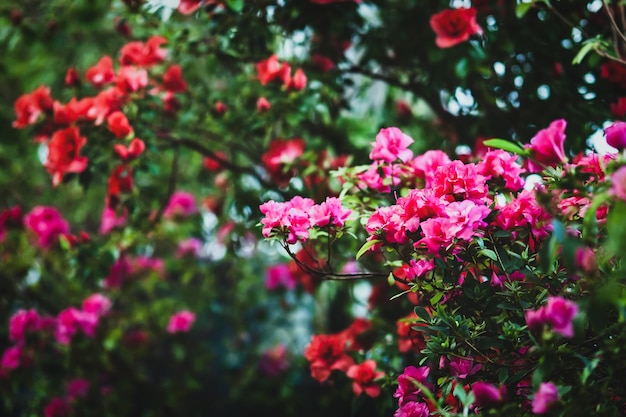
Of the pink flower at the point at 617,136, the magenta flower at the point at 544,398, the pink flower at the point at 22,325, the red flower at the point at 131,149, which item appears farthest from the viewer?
the pink flower at the point at 22,325

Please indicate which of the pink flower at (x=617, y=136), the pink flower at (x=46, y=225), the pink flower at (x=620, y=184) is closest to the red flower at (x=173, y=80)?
the pink flower at (x=46, y=225)

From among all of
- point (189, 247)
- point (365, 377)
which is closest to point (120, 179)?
point (365, 377)

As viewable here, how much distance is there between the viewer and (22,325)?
2.14m

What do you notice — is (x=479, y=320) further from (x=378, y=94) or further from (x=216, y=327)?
(x=216, y=327)

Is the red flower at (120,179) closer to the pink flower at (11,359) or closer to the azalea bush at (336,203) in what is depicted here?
the azalea bush at (336,203)

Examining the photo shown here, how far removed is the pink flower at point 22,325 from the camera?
84.2 inches

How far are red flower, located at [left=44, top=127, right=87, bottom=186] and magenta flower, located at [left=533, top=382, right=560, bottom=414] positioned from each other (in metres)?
1.46

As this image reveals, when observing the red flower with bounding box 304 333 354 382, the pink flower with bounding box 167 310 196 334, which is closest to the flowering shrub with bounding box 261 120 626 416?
the red flower with bounding box 304 333 354 382

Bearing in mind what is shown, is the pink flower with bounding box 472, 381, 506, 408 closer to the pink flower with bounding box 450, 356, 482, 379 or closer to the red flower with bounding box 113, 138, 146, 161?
the pink flower with bounding box 450, 356, 482, 379

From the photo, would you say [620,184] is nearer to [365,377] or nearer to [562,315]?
[562,315]

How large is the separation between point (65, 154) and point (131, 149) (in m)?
0.22

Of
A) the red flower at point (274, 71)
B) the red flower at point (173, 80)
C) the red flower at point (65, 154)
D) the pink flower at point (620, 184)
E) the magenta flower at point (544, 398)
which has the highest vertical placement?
the pink flower at point (620, 184)

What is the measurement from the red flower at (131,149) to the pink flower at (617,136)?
1.35 m

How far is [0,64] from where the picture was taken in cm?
259
